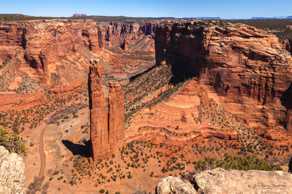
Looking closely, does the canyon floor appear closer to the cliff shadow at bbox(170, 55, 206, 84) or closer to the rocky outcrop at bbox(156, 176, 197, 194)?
the cliff shadow at bbox(170, 55, 206, 84)

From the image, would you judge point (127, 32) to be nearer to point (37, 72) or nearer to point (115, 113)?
point (37, 72)

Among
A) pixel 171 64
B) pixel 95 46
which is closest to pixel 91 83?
pixel 171 64

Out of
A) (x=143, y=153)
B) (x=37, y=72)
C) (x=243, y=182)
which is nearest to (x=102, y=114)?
(x=143, y=153)

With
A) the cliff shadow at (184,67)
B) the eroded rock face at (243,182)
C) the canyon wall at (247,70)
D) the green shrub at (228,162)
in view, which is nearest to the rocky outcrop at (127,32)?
the cliff shadow at (184,67)

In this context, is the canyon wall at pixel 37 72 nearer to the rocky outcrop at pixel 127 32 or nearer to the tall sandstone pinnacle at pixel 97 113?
the tall sandstone pinnacle at pixel 97 113

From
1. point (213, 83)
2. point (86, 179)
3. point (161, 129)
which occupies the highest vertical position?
point (213, 83)

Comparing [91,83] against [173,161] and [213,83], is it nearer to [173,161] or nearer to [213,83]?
[173,161]

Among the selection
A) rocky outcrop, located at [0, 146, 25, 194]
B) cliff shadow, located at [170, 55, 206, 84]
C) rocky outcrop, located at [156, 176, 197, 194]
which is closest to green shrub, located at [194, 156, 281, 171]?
cliff shadow, located at [170, 55, 206, 84]
